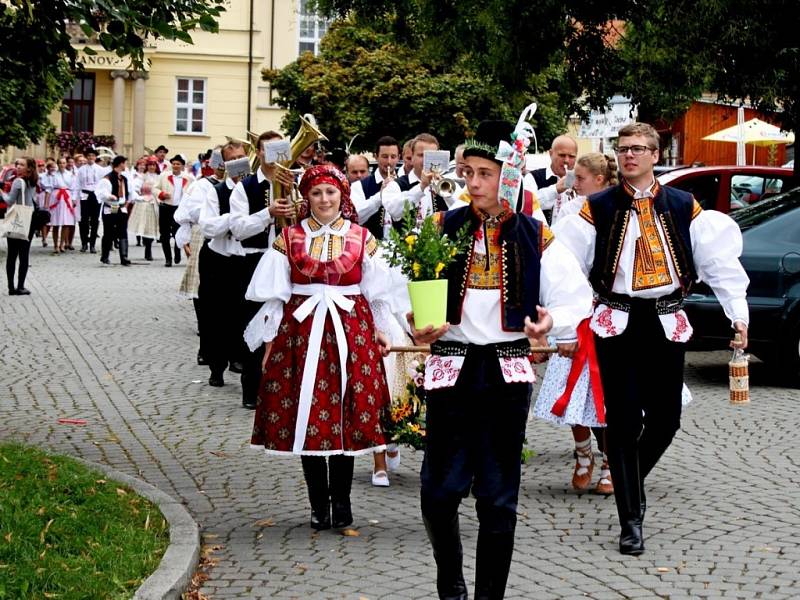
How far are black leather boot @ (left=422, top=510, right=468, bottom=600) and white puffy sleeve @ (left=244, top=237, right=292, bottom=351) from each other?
192cm

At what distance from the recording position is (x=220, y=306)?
12.0 metres

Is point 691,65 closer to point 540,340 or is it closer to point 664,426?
point 664,426

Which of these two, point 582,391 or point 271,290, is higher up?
point 271,290

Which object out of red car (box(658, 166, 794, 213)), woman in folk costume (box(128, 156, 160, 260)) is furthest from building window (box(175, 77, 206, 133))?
red car (box(658, 166, 794, 213))

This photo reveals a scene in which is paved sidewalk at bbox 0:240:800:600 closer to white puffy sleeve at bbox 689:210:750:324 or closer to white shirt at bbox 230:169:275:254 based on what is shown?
white puffy sleeve at bbox 689:210:750:324

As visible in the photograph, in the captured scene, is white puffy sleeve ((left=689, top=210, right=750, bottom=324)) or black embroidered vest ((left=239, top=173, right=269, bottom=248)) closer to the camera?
white puffy sleeve ((left=689, top=210, right=750, bottom=324))

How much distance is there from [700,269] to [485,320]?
1.69 meters

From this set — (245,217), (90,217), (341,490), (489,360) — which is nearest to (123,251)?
(90,217)

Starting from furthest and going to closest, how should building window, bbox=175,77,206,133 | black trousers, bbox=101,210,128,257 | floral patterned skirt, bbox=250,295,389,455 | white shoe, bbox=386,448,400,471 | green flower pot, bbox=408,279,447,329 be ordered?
building window, bbox=175,77,206,133 → black trousers, bbox=101,210,128,257 → white shoe, bbox=386,448,400,471 → floral patterned skirt, bbox=250,295,389,455 → green flower pot, bbox=408,279,447,329

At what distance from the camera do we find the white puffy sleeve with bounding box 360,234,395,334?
7.20 meters

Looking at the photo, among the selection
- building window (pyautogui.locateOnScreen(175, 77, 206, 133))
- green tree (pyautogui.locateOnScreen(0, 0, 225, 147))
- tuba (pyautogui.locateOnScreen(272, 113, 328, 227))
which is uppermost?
building window (pyautogui.locateOnScreen(175, 77, 206, 133))

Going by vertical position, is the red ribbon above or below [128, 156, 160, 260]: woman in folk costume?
below

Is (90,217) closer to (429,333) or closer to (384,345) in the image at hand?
(384,345)

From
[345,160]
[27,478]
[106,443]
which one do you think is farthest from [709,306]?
[27,478]
